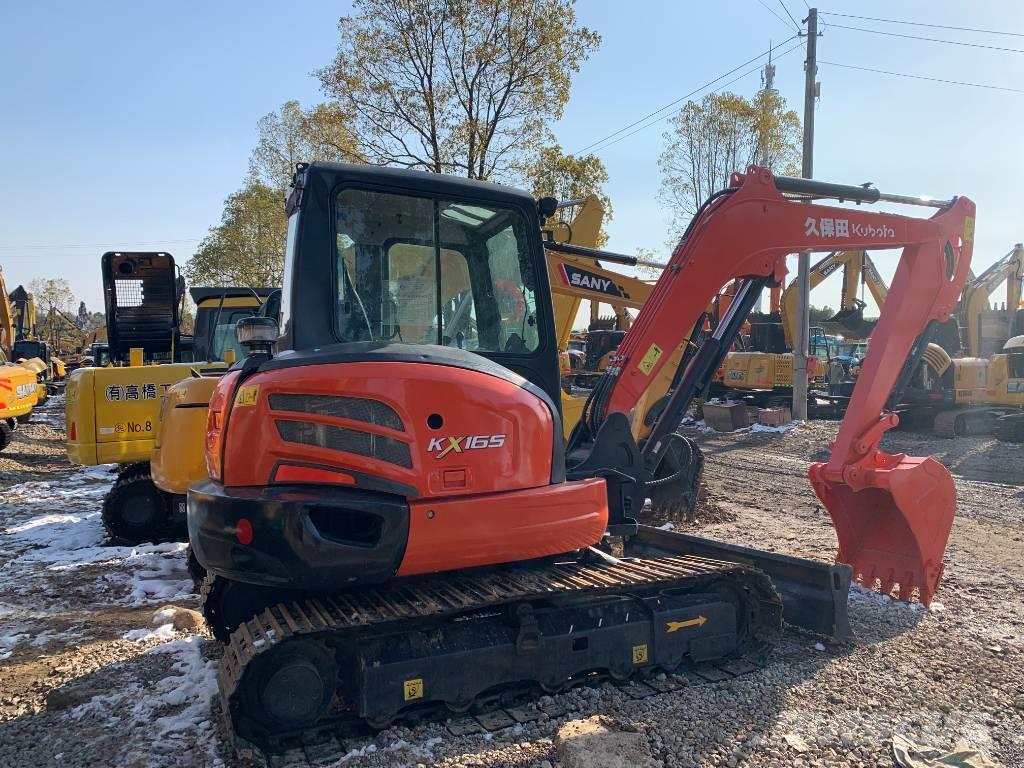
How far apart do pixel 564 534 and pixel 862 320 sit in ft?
57.0

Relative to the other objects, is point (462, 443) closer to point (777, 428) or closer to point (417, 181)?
point (417, 181)

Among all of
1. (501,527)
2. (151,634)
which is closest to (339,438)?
(501,527)

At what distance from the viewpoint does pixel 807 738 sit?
359 centimetres

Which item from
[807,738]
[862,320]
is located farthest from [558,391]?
[862,320]

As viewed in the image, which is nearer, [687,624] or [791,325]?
[687,624]

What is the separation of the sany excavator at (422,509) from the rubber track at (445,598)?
15mm

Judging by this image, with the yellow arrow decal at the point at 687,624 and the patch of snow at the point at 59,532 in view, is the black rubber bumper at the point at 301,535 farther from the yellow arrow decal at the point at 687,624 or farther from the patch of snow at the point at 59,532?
the patch of snow at the point at 59,532

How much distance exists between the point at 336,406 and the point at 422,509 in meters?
0.57

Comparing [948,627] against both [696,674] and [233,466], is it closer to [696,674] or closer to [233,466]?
[696,674]

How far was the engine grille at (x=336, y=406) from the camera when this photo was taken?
335 centimetres

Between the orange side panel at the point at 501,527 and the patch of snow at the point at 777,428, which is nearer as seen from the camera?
the orange side panel at the point at 501,527

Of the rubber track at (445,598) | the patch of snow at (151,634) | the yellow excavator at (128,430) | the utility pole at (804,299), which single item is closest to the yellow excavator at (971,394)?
the utility pole at (804,299)

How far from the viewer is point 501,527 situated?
3639mm

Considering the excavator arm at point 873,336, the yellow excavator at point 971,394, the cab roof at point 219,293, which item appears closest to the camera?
the excavator arm at point 873,336
